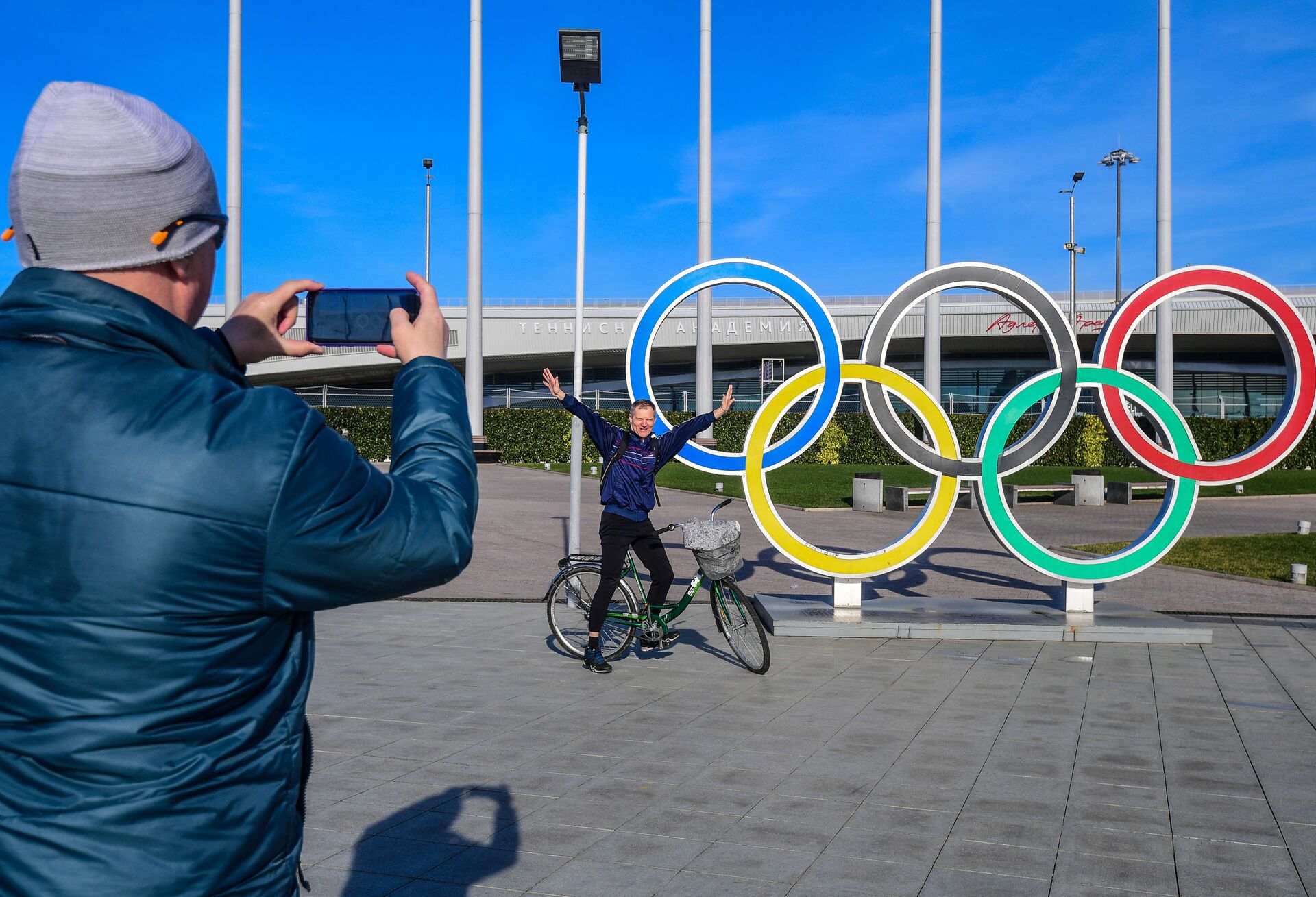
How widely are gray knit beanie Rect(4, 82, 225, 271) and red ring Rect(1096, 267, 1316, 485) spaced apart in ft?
31.6

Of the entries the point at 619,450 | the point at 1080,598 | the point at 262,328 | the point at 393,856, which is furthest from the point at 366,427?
the point at 262,328

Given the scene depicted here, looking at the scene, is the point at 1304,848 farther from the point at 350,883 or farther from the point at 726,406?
the point at 726,406

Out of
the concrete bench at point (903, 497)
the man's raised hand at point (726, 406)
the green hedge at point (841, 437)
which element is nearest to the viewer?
the man's raised hand at point (726, 406)

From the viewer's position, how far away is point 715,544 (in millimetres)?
7906

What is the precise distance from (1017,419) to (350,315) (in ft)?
28.9

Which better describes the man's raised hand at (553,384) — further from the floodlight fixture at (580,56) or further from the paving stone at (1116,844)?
the paving stone at (1116,844)

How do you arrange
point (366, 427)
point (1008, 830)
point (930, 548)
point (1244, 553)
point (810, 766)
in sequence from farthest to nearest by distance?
1. point (366, 427)
2. point (930, 548)
3. point (1244, 553)
4. point (810, 766)
5. point (1008, 830)

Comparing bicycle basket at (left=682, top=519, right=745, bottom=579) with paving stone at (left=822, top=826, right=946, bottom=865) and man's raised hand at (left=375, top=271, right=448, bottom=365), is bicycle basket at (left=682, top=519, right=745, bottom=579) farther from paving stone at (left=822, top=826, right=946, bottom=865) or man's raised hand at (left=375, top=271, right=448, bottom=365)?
man's raised hand at (left=375, top=271, right=448, bottom=365)

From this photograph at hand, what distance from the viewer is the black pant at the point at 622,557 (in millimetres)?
8102

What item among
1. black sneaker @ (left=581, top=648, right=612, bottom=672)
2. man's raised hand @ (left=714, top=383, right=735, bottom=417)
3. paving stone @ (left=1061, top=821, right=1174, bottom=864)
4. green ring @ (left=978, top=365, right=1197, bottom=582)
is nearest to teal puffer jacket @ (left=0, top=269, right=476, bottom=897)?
paving stone @ (left=1061, top=821, right=1174, bottom=864)

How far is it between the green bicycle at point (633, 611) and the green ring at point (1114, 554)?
308 cm

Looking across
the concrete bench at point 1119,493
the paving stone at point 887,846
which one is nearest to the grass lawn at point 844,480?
the concrete bench at point 1119,493

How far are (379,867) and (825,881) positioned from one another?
1.76m

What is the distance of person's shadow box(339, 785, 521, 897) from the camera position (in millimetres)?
4273
